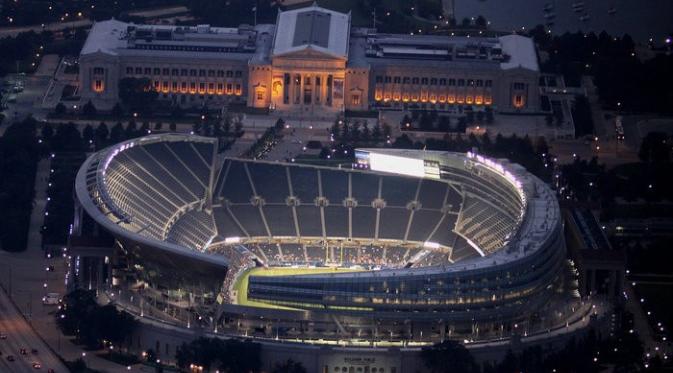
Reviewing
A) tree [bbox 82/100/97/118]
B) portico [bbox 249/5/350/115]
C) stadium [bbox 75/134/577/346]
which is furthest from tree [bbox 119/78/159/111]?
stadium [bbox 75/134/577/346]

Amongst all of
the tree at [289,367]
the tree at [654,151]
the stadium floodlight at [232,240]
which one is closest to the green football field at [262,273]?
the tree at [289,367]

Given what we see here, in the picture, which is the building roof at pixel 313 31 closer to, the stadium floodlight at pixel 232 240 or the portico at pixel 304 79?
the portico at pixel 304 79

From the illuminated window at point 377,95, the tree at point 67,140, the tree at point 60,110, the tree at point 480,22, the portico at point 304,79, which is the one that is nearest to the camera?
the tree at point 67,140

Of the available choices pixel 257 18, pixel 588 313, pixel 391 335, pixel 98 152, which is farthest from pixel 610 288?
pixel 257 18

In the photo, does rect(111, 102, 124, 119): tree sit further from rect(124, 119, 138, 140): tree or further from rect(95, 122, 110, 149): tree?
rect(95, 122, 110, 149): tree

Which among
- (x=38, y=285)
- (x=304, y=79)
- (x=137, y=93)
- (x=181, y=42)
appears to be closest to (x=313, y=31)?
(x=304, y=79)

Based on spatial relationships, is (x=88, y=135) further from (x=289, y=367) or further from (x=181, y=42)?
(x=289, y=367)

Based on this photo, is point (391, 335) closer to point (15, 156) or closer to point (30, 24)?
point (15, 156)
